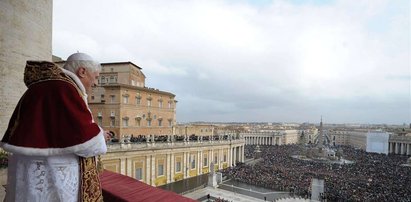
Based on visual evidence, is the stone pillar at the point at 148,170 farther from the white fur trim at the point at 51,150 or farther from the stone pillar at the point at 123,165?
the white fur trim at the point at 51,150

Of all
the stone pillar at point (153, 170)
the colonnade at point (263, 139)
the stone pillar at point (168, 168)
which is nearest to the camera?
the stone pillar at point (153, 170)

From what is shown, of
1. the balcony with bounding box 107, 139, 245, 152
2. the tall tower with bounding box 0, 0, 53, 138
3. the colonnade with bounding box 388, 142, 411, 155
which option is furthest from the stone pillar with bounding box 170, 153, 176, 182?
the colonnade with bounding box 388, 142, 411, 155

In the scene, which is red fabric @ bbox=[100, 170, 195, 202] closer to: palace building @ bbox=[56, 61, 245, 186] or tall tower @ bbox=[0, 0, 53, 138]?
tall tower @ bbox=[0, 0, 53, 138]

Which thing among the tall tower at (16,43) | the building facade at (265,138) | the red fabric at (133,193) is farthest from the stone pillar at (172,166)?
the building facade at (265,138)

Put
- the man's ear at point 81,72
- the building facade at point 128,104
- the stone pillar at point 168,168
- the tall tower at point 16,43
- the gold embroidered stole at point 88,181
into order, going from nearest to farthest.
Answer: the gold embroidered stole at point 88,181 → the man's ear at point 81,72 → the tall tower at point 16,43 → the building facade at point 128,104 → the stone pillar at point 168,168

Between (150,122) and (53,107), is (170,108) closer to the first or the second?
(150,122)

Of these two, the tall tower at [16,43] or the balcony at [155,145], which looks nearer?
the tall tower at [16,43]

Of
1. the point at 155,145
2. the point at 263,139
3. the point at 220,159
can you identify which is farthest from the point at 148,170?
the point at 263,139
